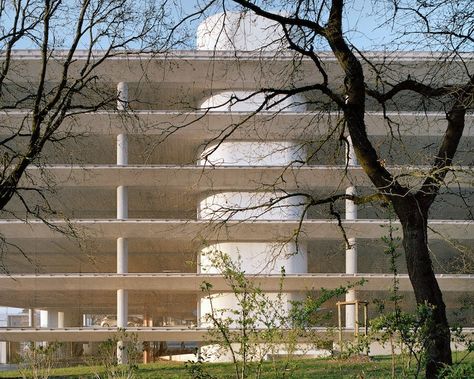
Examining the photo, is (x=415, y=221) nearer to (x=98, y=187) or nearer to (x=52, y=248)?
(x=98, y=187)

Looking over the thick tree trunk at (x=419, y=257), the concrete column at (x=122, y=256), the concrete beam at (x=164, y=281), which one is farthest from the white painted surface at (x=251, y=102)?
the concrete beam at (x=164, y=281)

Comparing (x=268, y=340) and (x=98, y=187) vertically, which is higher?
(x=98, y=187)

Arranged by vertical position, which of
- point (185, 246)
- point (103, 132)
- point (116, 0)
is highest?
point (103, 132)

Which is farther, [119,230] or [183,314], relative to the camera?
[183,314]

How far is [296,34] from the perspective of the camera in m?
9.77

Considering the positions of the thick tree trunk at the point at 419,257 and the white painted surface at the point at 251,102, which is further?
the white painted surface at the point at 251,102

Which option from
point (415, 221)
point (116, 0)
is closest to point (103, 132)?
point (116, 0)

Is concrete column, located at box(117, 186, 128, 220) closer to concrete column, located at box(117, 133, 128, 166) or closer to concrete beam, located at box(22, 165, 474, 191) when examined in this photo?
concrete beam, located at box(22, 165, 474, 191)

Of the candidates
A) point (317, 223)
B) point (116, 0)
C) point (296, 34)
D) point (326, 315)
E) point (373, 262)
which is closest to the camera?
point (326, 315)

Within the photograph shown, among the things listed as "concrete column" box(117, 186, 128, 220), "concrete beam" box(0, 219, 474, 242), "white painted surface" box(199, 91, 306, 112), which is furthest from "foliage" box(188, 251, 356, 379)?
"concrete column" box(117, 186, 128, 220)

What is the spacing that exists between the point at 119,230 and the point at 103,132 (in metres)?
4.46

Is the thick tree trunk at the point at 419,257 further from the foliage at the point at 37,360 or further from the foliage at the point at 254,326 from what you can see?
the foliage at the point at 37,360

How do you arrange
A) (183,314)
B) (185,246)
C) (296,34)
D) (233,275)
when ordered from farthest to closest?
1. (183,314)
2. (185,246)
3. (296,34)
4. (233,275)

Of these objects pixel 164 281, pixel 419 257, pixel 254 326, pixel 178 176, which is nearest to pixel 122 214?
pixel 178 176
